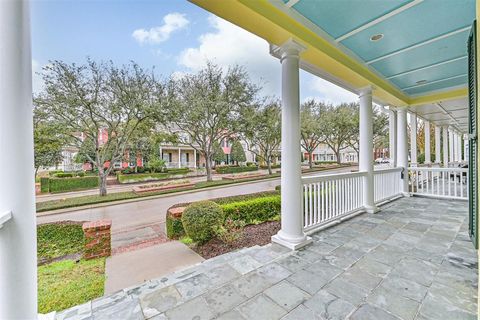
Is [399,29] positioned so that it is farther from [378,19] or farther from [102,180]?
[102,180]

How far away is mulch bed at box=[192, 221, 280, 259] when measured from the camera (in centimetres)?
305

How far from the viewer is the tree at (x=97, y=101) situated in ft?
26.5

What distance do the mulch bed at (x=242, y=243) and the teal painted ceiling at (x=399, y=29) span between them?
3213mm

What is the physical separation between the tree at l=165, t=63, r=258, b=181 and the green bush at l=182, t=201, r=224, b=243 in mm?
8035

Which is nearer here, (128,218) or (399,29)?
(399,29)

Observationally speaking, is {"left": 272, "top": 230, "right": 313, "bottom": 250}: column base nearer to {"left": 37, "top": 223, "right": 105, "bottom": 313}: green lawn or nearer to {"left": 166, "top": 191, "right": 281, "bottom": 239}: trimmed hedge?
{"left": 166, "top": 191, "right": 281, "bottom": 239}: trimmed hedge

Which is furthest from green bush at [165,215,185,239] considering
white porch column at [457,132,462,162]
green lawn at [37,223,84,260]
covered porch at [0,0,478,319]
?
white porch column at [457,132,462,162]

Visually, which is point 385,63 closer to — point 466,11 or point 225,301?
point 466,11

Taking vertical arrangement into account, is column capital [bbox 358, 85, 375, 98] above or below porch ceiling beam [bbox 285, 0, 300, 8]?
below

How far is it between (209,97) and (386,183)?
9102 millimetres

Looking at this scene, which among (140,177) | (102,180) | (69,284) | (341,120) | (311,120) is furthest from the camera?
(341,120)

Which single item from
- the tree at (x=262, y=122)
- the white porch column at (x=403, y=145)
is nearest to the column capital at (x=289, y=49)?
the white porch column at (x=403, y=145)

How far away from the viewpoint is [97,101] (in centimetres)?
879

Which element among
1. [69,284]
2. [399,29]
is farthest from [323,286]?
[399,29]
